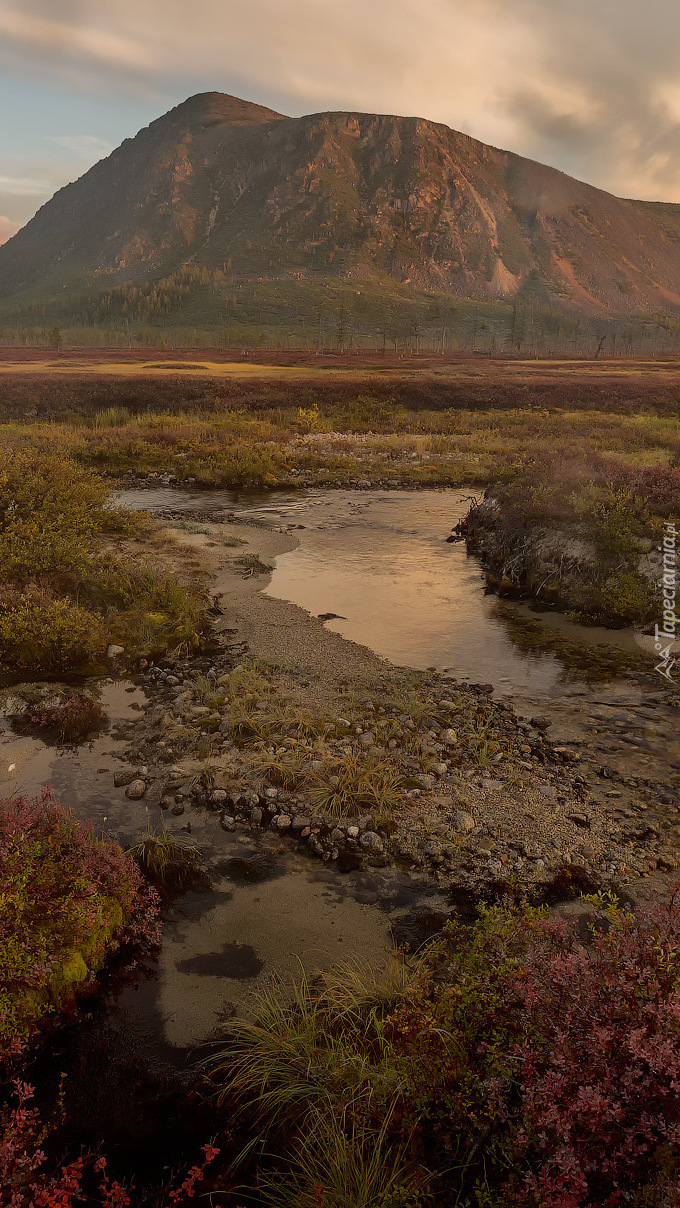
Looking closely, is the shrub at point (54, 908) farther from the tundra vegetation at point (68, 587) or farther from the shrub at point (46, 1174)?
the tundra vegetation at point (68, 587)

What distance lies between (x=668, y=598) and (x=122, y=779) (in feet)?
41.9

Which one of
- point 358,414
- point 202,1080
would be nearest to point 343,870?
point 202,1080

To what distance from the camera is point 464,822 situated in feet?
25.3

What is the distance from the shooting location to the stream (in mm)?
5848

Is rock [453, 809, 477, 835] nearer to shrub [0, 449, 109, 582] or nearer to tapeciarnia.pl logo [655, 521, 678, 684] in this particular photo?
tapeciarnia.pl logo [655, 521, 678, 684]

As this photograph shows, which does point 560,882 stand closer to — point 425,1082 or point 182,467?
point 425,1082

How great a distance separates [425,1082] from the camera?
13.3 feet

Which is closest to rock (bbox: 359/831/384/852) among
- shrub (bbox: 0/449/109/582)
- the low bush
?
the low bush

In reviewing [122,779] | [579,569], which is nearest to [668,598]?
[579,569]

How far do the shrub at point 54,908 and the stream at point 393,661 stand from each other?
18.2 inches

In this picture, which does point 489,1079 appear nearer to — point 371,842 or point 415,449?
point 371,842

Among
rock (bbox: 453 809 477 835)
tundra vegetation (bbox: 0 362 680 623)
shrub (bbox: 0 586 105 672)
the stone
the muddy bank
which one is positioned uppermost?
tundra vegetation (bbox: 0 362 680 623)

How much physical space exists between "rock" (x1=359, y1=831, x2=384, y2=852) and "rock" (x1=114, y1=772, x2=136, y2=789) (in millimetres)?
3526

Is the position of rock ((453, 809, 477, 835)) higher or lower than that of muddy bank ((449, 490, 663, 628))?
lower
